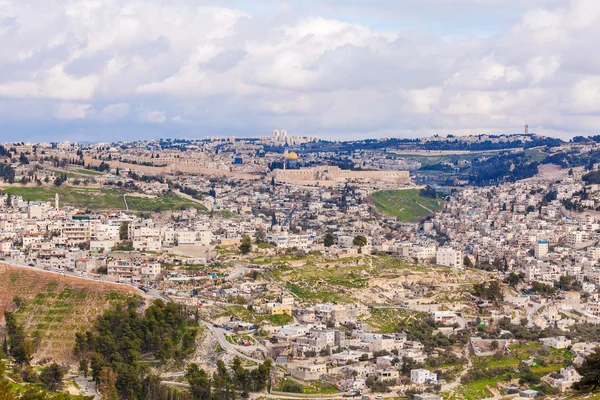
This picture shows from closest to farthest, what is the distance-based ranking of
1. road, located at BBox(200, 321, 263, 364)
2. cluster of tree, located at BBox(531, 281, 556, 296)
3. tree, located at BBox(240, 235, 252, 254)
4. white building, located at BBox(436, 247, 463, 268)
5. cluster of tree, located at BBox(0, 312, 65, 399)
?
cluster of tree, located at BBox(0, 312, 65, 399) → road, located at BBox(200, 321, 263, 364) → tree, located at BBox(240, 235, 252, 254) → cluster of tree, located at BBox(531, 281, 556, 296) → white building, located at BBox(436, 247, 463, 268)

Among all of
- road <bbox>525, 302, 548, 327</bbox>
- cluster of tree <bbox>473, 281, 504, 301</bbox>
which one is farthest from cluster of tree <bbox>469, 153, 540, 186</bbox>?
road <bbox>525, 302, 548, 327</bbox>

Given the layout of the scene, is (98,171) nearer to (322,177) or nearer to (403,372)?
(322,177)

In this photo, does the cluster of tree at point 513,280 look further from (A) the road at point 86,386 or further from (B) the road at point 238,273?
(A) the road at point 86,386

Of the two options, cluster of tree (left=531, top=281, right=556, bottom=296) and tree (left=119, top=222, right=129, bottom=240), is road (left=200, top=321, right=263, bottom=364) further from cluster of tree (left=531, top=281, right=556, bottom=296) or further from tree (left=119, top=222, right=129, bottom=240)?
cluster of tree (left=531, top=281, right=556, bottom=296)

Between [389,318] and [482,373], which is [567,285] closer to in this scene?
[389,318]

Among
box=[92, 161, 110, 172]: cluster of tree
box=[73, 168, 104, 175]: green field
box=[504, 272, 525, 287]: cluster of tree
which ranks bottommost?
box=[504, 272, 525, 287]: cluster of tree

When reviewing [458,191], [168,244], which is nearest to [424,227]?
[458,191]

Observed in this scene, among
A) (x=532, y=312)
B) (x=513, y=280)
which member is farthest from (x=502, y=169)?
(x=532, y=312)
